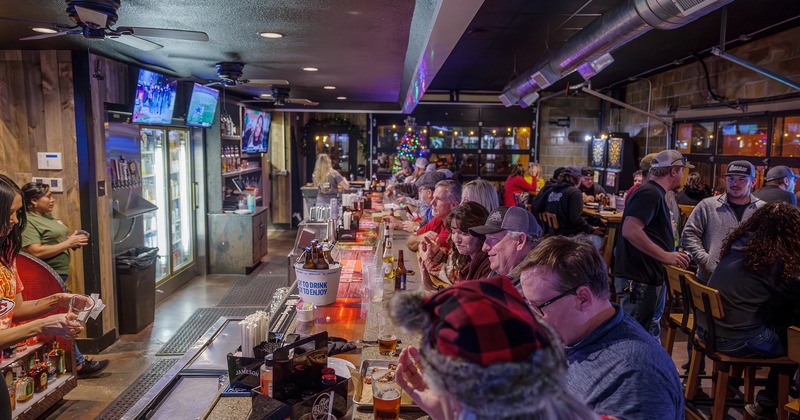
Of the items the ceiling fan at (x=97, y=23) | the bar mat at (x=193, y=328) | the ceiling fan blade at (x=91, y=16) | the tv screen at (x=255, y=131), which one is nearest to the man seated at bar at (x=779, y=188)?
the ceiling fan at (x=97, y=23)

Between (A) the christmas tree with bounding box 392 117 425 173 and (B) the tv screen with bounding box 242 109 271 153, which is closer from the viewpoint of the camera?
(B) the tv screen with bounding box 242 109 271 153

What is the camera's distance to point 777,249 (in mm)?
3248

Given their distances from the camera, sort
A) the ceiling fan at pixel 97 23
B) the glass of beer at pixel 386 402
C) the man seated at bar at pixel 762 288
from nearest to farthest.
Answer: the glass of beer at pixel 386 402
the ceiling fan at pixel 97 23
the man seated at bar at pixel 762 288

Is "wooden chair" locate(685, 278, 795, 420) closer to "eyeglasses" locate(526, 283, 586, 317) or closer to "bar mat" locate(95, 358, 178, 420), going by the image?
"eyeglasses" locate(526, 283, 586, 317)

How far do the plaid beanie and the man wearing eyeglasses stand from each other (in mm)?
4206

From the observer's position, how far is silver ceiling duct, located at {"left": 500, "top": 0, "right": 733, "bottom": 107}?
3027mm

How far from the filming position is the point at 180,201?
26.2 feet

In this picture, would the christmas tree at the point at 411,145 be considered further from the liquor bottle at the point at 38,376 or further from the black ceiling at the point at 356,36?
the liquor bottle at the point at 38,376

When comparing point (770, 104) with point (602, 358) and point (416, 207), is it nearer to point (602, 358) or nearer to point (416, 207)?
point (416, 207)

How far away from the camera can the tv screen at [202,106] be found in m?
7.33

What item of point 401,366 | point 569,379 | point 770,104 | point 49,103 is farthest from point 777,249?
point 49,103

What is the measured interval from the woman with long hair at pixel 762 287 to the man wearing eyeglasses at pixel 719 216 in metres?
1.06

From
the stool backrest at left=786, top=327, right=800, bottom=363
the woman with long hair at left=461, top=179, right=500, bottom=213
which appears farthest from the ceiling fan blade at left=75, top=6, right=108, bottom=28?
the stool backrest at left=786, top=327, right=800, bottom=363

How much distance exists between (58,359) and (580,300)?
13.0 ft
